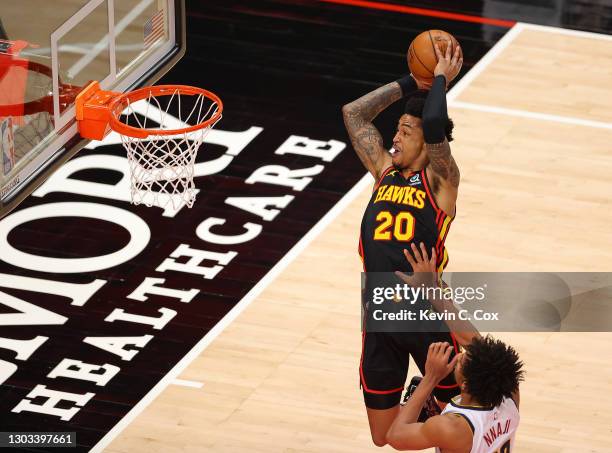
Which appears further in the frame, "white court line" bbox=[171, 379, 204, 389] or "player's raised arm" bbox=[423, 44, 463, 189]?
"white court line" bbox=[171, 379, 204, 389]

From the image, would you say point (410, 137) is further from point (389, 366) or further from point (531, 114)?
point (531, 114)

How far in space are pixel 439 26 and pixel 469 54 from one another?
62 centimetres

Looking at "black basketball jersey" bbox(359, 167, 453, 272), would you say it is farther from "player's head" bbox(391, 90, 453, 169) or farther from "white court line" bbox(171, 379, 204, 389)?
"white court line" bbox(171, 379, 204, 389)

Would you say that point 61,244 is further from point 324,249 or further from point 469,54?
point 469,54

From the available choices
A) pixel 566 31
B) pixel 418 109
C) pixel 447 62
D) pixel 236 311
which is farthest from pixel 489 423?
pixel 566 31

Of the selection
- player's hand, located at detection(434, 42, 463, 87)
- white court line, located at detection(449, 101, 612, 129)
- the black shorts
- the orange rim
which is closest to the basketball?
player's hand, located at detection(434, 42, 463, 87)

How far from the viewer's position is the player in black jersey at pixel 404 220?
7.74 metres

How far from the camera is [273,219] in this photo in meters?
11.5

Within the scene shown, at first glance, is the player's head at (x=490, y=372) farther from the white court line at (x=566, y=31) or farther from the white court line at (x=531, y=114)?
the white court line at (x=566, y=31)

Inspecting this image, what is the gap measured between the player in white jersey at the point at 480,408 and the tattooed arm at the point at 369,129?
1362mm

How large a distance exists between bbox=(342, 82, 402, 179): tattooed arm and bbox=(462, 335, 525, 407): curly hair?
1.59 meters

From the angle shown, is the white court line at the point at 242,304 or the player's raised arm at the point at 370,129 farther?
the white court line at the point at 242,304

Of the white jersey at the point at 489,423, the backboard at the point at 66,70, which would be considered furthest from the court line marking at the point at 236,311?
the white jersey at the point at 489,423

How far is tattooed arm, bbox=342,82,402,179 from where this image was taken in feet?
26.5
